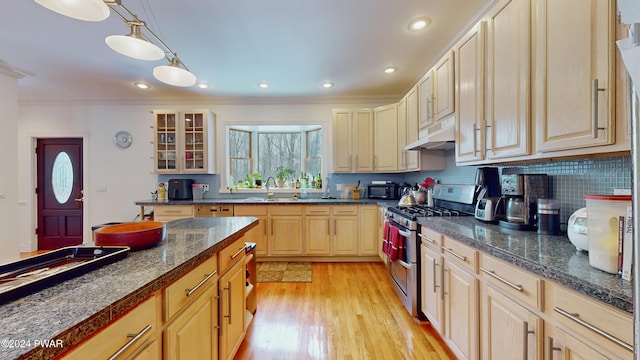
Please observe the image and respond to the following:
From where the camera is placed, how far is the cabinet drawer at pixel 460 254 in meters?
1.44

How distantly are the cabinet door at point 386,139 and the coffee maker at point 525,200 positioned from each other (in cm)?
208

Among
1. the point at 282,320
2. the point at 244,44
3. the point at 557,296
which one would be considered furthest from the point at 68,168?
the point at 557,296

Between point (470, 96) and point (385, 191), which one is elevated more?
point (470, 96)

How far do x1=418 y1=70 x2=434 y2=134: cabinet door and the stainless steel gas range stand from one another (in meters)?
0.71

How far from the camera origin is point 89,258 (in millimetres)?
1035

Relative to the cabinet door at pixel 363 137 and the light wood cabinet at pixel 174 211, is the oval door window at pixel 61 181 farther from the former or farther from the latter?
the cabinet door at pixel 363 137

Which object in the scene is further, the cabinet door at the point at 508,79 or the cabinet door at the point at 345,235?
the cabinet door at the point at 345,235

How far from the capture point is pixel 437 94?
2.45 metres

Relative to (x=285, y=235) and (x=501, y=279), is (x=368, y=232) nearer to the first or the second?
(x=285, y=235)

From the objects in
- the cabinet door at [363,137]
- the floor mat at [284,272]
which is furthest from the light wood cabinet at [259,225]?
the cabinet door at [363,137]

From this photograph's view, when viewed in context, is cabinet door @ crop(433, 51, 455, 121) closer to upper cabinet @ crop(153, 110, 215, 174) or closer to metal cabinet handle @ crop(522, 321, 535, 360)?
metal cabinet handle @ crop(522, 321, 535, 360)

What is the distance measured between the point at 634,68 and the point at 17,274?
66.3 inches

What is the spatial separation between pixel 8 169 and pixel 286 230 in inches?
131

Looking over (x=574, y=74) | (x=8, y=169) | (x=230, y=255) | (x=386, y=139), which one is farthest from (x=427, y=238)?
(x=8, y=169)
